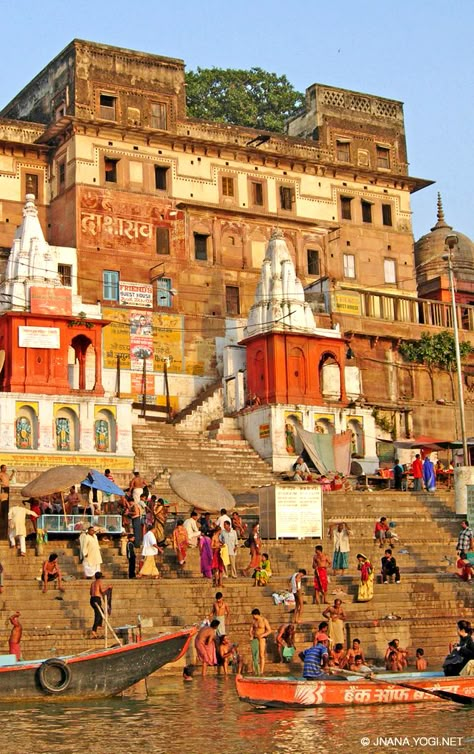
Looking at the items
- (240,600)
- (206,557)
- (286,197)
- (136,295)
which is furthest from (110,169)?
(240,600)

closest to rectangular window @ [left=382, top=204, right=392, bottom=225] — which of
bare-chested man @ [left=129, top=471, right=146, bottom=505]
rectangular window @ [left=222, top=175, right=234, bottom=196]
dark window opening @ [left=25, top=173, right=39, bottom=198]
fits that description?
rectangular window @ [left=222, top=175, right=234, bottom=196]

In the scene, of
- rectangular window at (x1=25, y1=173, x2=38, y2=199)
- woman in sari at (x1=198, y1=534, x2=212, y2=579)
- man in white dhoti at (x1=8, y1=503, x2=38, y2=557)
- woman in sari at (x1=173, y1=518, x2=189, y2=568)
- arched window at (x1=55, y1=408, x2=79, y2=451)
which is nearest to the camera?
woman in sari at (x1=198, y1=534, x2=212, y2=579)

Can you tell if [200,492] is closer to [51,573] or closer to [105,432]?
[51,573]

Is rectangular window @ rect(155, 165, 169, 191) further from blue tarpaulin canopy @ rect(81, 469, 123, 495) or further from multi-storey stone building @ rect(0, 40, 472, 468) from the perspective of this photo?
blue tarpaulin canopy @ rect(81, 469, 123, 495)

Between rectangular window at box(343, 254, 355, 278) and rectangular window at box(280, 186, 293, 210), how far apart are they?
2.68 m

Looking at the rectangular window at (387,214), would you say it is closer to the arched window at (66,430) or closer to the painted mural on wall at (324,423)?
the painted mural on wall at (324,423)

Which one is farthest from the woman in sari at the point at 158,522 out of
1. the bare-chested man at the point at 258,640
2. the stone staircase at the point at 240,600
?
the bare-chested man at the point at 258,640

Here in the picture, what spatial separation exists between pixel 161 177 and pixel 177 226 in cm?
175

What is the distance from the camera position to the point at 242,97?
2324 inches

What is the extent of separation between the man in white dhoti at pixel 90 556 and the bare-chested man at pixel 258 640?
3.62 metres

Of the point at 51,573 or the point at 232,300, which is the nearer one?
the point at 51,573

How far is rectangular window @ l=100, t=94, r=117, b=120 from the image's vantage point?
42250 mm

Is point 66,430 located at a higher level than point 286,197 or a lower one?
lower

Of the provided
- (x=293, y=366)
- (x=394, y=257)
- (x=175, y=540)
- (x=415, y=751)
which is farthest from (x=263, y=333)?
(x=415, y=751)
